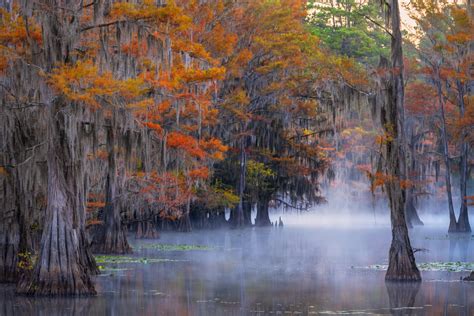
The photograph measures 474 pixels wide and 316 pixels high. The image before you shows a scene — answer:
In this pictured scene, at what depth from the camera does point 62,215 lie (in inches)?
693

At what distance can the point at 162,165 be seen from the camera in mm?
22828

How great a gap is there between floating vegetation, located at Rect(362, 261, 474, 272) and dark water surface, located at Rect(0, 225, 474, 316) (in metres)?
0.63

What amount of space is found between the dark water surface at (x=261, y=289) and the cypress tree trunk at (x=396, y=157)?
0.59 meters

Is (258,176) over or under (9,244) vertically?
over

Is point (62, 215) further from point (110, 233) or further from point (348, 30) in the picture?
point (348, 30)

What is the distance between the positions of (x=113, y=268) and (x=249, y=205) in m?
30.8

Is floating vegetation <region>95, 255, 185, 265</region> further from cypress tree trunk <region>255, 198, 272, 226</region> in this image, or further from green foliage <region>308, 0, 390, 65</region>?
green foliage <region>308, 0, 390, 65</region>

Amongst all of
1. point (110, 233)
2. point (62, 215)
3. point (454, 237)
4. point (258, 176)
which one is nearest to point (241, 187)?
point (258, 176)

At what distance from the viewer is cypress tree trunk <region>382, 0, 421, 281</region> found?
66.7ft

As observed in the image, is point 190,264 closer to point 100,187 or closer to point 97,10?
point 100,187

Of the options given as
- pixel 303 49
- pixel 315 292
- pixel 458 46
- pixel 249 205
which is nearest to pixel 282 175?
pixel 249 205

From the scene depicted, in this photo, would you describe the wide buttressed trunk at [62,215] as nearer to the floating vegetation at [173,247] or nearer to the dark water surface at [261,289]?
the dark water surface at [261,289]

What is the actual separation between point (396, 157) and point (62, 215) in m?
7.86

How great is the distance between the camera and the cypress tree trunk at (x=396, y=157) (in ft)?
66.7
